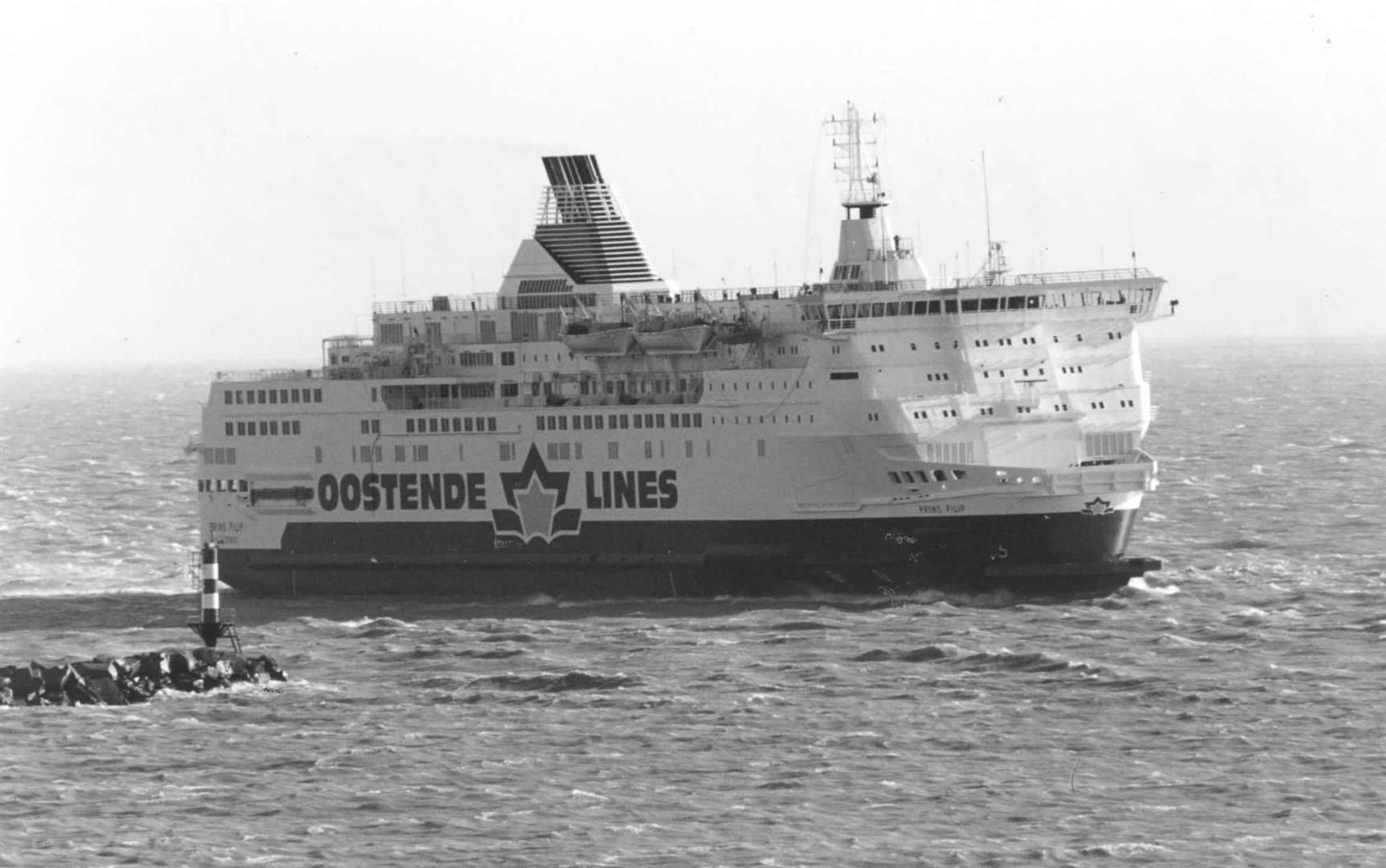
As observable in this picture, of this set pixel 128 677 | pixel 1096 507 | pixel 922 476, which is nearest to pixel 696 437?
pixel 922 476

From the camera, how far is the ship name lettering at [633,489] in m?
53.6

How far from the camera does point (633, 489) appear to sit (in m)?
53.9

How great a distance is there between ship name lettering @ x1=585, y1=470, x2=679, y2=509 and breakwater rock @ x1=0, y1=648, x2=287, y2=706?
A: 9.90 meters

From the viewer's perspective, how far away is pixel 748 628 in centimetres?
4919

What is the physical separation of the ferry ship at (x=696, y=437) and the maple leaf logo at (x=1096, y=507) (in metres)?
0.06

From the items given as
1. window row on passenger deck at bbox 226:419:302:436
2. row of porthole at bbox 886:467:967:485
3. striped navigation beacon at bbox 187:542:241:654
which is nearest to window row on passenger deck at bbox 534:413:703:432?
row of porthole at bbox 886:467:967:485

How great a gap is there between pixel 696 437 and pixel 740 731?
1453cm

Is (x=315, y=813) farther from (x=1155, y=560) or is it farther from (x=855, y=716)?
(x=1155, y=560)

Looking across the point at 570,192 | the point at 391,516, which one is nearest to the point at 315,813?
the point at 391,516

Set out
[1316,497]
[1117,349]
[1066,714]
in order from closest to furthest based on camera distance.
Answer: [1066,714], [1117,349], [1316,497]

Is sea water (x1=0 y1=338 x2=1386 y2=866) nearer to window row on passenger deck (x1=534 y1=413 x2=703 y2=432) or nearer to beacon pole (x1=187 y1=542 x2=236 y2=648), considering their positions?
beacon pole (x1=187 y1=542 x2=236 y2=648)

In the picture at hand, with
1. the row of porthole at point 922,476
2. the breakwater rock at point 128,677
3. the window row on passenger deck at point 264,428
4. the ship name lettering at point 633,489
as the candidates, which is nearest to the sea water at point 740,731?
the breakwater rock at point 128,677

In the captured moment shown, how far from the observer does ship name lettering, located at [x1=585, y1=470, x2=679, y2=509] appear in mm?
53594

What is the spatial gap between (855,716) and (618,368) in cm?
1671
